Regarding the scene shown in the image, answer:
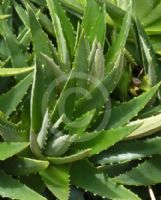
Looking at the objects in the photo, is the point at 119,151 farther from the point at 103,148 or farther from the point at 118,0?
the point at 118,0

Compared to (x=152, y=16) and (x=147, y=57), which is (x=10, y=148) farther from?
(x=152, y=16)

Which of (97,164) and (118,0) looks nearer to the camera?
(97,164)

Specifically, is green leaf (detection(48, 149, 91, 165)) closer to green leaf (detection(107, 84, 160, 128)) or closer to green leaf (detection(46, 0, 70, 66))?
green leaf (detection(107, 84, 160, 128))

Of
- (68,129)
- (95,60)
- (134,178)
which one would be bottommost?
(134,178)

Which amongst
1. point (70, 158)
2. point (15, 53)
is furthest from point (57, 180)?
point (15, 53)

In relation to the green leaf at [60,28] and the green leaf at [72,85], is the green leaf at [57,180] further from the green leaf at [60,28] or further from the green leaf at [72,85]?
the green leaf at [60,28]

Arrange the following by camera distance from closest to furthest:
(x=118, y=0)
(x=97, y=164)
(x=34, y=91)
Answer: (x=34, y=91) → (x=97, y=164) → (x=118, y=0)

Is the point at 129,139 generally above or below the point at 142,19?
below

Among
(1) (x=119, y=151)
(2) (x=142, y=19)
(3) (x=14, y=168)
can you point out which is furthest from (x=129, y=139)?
(2) (x=142, y=19)
